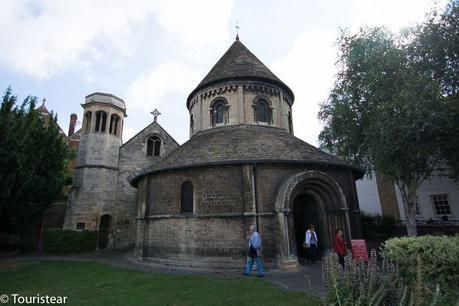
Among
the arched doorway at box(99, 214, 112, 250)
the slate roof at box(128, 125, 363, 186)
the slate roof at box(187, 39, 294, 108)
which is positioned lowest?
the arched doorway at box(99, 214, 112, 250)

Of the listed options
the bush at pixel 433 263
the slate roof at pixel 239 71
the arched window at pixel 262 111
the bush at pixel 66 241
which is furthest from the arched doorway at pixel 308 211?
the bush at pixel 66 241

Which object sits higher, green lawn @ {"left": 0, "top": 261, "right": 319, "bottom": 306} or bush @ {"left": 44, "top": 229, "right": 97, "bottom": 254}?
bush @ {"left": 44, "top": 229, "right": 97, "bottom": 254}

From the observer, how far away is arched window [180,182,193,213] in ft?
40.7

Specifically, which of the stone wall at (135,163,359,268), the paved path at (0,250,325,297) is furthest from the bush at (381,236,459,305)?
the stone wall at (135,163,359,268)

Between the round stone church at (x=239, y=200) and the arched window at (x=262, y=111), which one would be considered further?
the arched window at (x=262, y=111)

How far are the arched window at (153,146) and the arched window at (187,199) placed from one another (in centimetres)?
1032

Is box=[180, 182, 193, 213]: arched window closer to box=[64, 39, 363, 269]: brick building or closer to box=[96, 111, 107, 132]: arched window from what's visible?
box=[64, 39, 363, 269]: brick building

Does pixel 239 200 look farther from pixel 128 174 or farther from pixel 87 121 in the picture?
pixel 87 121

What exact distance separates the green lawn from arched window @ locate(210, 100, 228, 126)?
9.56 m

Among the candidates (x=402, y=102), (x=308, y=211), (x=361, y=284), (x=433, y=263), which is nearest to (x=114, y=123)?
(x=308, y=211)

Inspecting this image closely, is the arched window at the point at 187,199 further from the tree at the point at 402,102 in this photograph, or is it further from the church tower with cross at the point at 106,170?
the church tower with cross at the point at 106,170

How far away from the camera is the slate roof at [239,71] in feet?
53.4

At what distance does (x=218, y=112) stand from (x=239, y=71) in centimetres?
292

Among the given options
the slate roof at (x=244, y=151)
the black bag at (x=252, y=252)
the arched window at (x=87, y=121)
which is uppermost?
the arched window at (x=87, y=121)
